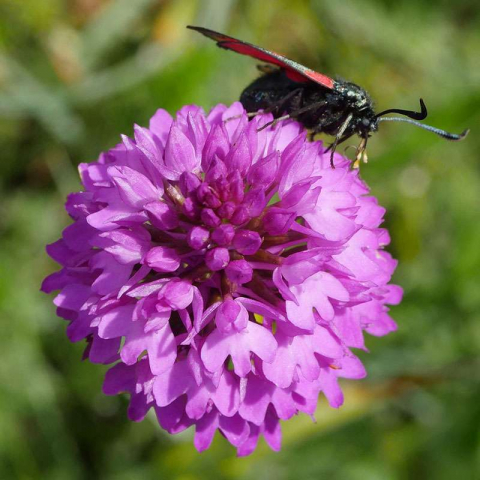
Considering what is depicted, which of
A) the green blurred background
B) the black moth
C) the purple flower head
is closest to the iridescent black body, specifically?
the black moth

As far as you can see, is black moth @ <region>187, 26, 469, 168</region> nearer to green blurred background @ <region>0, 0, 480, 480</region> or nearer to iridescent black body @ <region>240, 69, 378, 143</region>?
iridescent black body @ <region>240, 69, 378, 143</region>

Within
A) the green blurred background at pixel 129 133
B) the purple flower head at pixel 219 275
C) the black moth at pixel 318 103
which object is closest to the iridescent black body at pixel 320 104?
the black moth at pixel 318 103

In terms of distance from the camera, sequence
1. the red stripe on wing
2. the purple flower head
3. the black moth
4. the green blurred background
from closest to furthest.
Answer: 1. the purple flower head
2. the red stripe on wing
3. the black moth
4. the green blurred background

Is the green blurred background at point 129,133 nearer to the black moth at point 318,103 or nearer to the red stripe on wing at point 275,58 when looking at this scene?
the black moth at point 318,103

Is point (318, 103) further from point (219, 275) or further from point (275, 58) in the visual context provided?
point (219, 275)

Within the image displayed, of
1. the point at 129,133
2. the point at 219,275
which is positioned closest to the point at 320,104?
the point at 219,275

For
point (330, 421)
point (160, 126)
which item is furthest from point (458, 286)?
point (160, 126)
